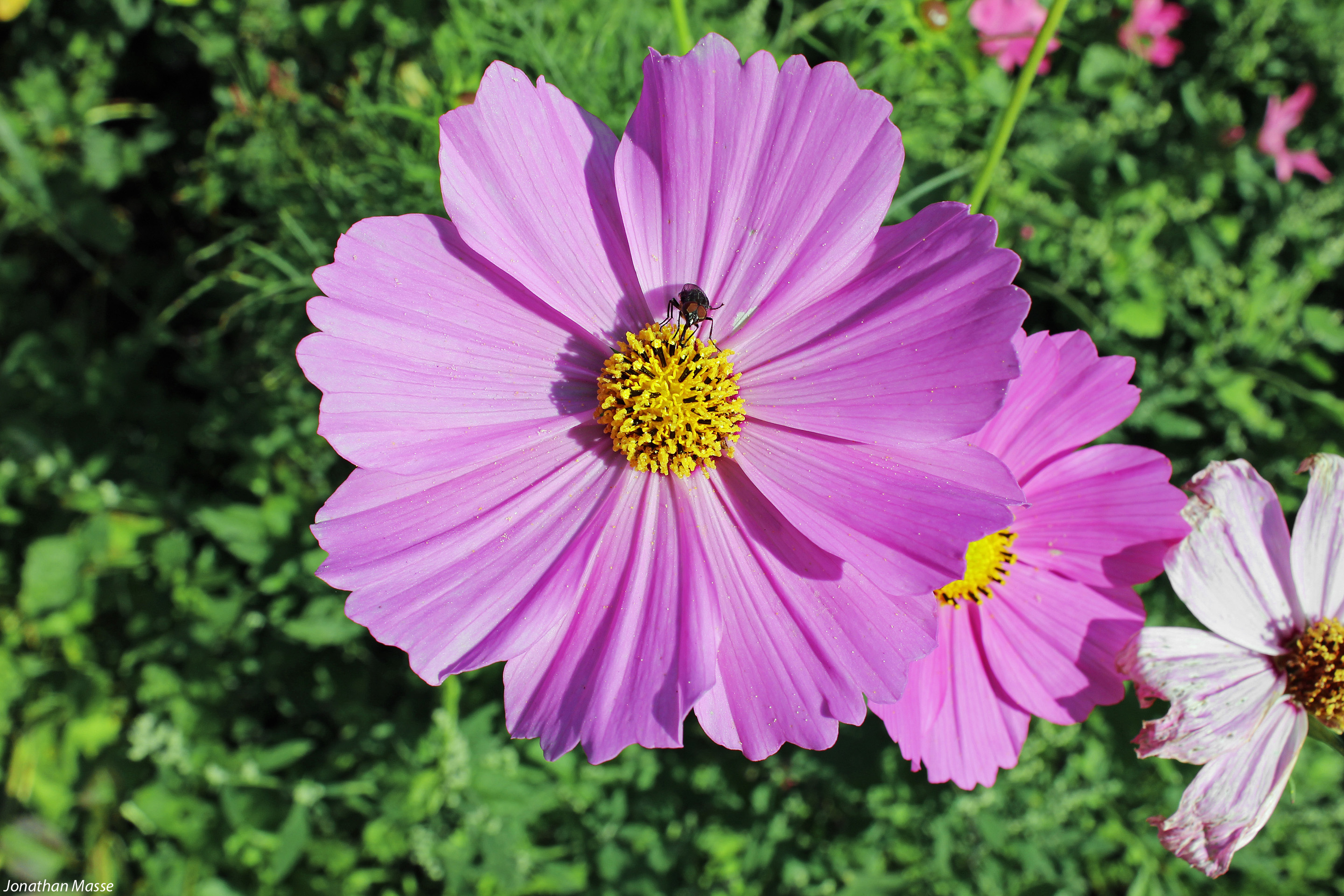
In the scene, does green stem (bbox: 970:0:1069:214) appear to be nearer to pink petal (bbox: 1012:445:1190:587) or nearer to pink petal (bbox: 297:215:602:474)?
pink petal (bbox: 1012:445:1190:587)

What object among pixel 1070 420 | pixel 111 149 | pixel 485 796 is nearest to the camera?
pixel 1070 420

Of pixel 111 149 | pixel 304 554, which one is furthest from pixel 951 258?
pixel 111 149

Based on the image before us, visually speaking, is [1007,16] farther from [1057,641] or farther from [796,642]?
[796,642]

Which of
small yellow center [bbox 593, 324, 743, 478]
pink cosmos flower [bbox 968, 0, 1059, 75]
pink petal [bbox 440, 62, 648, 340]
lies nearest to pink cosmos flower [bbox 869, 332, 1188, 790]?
small yellow center [bbox 593, 324, 743, 478]

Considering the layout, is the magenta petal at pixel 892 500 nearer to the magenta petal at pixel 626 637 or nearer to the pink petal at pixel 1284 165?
the magenta petal at pixel 626 637

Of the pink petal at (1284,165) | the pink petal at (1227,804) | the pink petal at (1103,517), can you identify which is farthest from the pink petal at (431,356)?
the pink petal at (1284,165)

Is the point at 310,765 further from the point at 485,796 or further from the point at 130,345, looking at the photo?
the point at 130,345

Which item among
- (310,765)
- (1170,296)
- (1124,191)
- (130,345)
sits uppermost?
(130,345)
